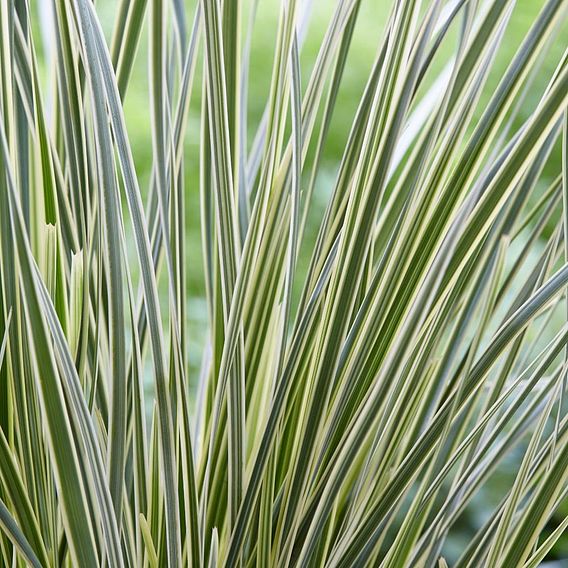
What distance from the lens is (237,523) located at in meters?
0.38

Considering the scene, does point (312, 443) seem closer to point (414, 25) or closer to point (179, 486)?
point (179, 486)

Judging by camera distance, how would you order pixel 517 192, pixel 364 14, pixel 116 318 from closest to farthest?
pixel 116 318 → pixel 517 192 → pixel 364 14

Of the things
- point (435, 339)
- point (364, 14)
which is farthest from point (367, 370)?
point (364, 14)

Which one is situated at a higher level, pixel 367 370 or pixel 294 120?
pixel 294 120

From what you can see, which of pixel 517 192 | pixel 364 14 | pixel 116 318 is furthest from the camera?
pixel 364 14

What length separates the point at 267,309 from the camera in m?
0.42

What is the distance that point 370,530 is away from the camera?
1.27 ft

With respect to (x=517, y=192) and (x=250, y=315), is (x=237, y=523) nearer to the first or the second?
(x=250, y=315)

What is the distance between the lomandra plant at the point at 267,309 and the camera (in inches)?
13.4

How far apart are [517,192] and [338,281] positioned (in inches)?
5.7

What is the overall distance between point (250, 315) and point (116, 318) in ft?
0.30

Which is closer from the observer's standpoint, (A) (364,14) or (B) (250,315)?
(B) (250,315)

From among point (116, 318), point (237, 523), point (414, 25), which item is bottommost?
point (237, 523)

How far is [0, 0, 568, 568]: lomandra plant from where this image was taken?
1.12ft
